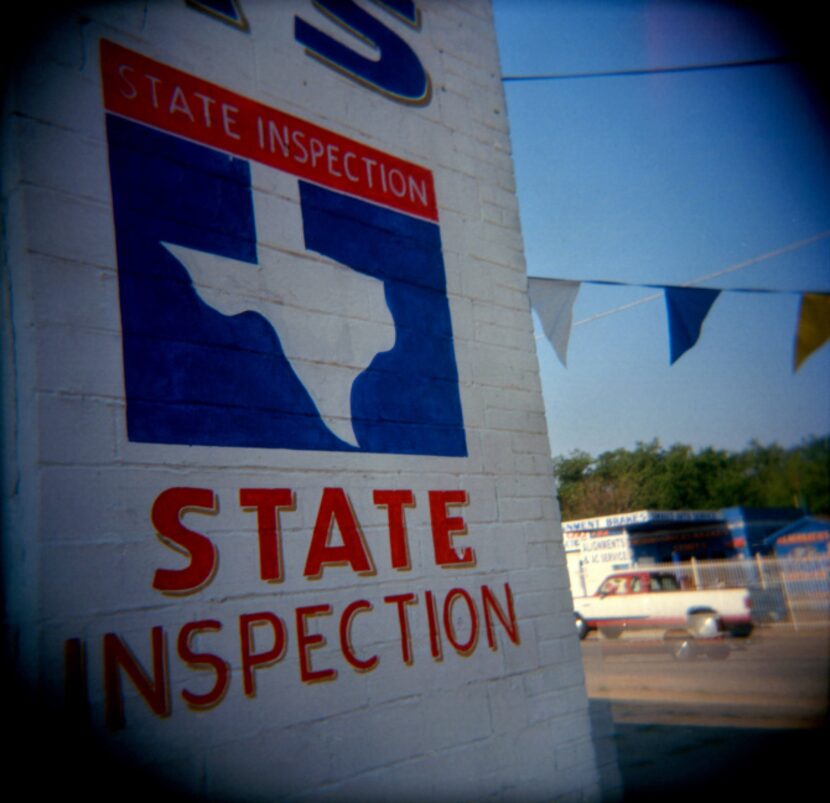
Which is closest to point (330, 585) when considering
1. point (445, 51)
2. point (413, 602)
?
point (413, 602)

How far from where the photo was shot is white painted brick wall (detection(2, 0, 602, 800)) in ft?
5.47

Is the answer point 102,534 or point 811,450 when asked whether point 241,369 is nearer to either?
point 102,534

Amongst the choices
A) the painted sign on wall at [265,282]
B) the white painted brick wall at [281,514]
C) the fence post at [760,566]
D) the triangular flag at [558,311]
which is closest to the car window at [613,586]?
the fence post at [760,566]

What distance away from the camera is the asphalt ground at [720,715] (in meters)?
4.39

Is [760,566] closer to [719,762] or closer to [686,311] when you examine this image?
[719,762]

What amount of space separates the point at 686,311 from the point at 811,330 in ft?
2.04

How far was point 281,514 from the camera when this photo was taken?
2.09 meters

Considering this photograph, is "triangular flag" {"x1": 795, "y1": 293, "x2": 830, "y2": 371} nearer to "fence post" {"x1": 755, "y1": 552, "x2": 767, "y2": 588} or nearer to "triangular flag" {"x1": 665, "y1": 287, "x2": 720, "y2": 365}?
"triangular flag" {"x1": 665, "y1": 287, "x2": 720, "y2": 365}

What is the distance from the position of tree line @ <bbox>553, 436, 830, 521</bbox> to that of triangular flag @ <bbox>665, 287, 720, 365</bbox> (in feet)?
2.44

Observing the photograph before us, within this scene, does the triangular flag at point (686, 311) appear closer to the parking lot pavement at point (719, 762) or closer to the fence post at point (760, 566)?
the parking lot pavement at point (719, 762)

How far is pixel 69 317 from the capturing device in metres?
1.78

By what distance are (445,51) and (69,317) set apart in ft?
8.09

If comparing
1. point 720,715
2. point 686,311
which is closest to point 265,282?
point 686,311

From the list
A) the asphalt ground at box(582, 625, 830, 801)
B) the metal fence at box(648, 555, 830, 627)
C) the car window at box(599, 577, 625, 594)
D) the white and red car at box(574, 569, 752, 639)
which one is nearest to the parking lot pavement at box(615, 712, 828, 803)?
the asphalt ground at box(582, 625, 830, 801)
